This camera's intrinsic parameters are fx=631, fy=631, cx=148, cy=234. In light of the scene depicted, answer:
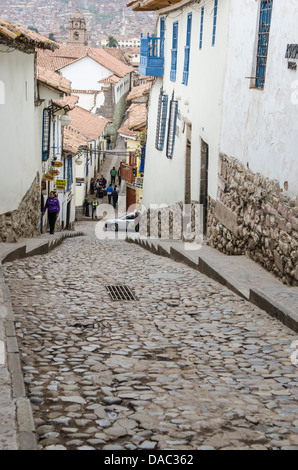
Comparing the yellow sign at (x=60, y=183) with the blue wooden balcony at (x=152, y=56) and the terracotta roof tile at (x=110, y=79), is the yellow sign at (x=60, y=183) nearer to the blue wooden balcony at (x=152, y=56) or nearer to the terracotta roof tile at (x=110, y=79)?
the blue wooden balcony at (x=152, y=56)

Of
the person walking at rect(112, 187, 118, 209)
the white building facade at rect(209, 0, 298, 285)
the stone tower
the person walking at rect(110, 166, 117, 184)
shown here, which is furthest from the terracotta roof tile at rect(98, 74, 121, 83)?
the white building facade at rect(209, 0, 298, 285)

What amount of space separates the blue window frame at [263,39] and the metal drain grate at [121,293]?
3525mm

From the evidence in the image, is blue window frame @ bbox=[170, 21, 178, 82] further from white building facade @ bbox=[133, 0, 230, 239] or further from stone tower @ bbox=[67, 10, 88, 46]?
stone tower @ bbox=[67, 10, 88, 46]

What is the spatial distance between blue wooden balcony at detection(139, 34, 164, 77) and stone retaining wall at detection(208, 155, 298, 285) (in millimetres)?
8983

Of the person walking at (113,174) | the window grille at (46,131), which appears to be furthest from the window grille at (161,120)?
the person walking at (113,174)

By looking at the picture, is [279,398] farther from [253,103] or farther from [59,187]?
[59,187]

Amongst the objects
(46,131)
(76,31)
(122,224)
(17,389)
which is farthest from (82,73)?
(17,389)

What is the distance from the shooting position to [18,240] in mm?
13227

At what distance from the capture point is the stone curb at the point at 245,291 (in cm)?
636

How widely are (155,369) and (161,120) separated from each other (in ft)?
50.0

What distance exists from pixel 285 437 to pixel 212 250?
753 cm

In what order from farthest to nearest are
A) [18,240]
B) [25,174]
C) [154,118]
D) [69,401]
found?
[154,118], [25,174], [18,240], [69,401]

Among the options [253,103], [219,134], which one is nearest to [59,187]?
[219,134]

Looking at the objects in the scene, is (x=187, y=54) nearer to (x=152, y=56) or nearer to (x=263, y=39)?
(x=152, y=56)
